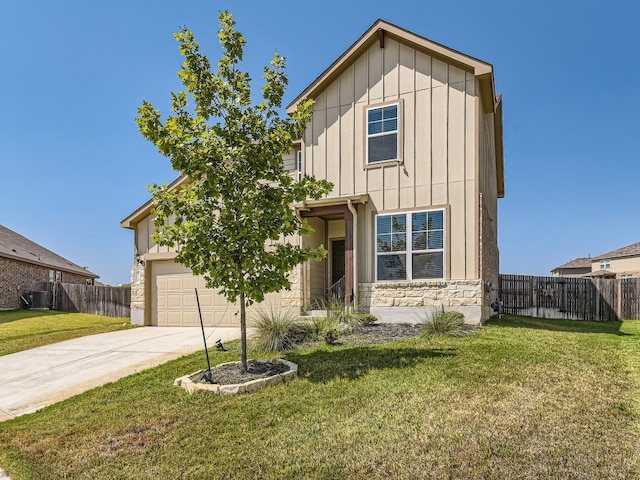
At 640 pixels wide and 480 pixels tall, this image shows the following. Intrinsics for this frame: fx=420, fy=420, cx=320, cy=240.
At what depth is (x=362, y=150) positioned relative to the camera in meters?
11.9

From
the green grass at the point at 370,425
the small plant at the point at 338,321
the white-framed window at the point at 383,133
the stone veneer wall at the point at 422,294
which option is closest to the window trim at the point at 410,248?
the stone veneer wall at the point at 422,294

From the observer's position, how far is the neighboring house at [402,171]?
10.5m

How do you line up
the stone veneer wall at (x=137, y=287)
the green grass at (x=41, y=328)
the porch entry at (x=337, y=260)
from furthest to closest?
the stone veneer wall at (x=137, y=287), the porch entry at (x=337, y=260), the green grass at (x=41, y=328)

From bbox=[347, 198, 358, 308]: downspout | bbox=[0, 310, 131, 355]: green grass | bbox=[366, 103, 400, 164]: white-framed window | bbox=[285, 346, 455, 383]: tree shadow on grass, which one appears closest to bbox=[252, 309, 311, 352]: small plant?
bbox=[285, 346, 455, 383]: tree shadow on grass

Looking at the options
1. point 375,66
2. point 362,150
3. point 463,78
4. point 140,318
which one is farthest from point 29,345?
point 463,78

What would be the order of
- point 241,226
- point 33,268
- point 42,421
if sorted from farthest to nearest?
point 33,268
point 241,226
point 42,421

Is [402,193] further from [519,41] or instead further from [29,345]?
[29,345]

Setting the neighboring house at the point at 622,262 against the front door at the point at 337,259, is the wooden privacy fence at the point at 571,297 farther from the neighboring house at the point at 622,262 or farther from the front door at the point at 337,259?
the neighboring house at the point at 622,262

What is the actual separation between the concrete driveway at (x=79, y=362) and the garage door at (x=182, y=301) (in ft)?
4.21

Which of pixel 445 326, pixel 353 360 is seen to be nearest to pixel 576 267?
pixel 445 326

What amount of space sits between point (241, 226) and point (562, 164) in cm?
1877

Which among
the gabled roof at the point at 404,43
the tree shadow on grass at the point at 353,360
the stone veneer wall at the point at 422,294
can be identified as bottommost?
the tree shadow on grass at the point at 353,360

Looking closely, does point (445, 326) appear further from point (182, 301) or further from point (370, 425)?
point (182, 301)

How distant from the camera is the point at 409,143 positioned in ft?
37.1
